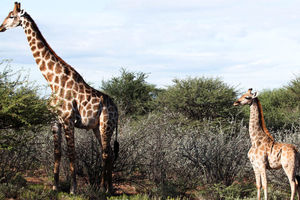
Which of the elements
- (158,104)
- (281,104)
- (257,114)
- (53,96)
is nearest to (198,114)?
(158,104)

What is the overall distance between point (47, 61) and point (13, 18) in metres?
1.17

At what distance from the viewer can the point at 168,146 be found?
10.3 m

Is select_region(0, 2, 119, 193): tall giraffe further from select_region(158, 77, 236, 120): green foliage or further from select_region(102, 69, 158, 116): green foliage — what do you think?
select_region(102, 69, 158, 116): green foliage

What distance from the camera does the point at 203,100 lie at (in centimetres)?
1833

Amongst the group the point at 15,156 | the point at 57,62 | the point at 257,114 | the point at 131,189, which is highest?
the point at 57,62

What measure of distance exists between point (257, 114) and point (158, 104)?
11.5 metres

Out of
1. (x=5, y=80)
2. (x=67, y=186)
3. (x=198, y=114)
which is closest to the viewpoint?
(x=5, y=80)

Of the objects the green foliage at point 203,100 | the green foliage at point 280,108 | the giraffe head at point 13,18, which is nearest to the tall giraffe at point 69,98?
the giraffe head at point 13,18

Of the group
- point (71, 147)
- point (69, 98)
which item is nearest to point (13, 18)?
point (69, 98)

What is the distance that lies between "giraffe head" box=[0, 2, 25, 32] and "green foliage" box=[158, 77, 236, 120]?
35.1 feet

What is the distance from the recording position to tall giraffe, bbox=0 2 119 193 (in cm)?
863

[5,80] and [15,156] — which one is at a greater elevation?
[5,80]

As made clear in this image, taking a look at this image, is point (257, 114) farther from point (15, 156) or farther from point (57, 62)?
point (15, 156)

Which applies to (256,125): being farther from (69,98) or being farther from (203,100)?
(203,100)
